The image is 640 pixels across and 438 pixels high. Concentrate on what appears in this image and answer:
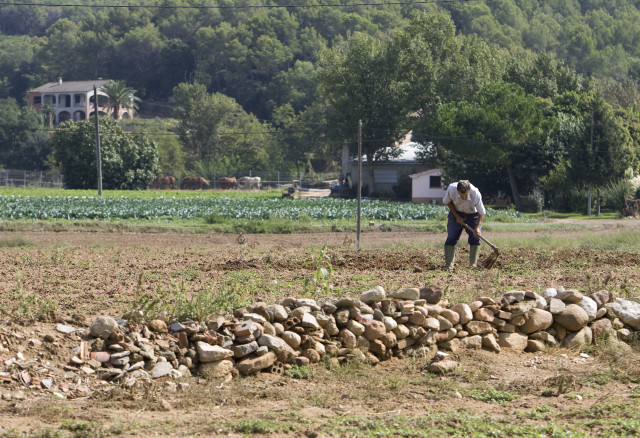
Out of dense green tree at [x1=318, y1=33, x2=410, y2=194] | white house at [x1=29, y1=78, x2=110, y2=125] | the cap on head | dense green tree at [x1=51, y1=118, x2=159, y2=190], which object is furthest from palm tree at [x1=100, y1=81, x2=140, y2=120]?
the cap on head

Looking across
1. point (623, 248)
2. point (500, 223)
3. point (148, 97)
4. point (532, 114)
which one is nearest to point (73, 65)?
point (148, 97)

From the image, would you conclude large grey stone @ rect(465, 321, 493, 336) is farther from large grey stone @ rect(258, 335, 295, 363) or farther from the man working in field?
the man working in field

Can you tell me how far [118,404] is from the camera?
24.8 feet

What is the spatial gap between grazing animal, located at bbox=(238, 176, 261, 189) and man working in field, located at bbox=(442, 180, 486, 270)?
64.7m

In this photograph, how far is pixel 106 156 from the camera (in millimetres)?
69125

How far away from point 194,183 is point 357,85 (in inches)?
933

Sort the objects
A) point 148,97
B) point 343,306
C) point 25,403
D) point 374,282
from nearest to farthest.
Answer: point 25,403 → point 343,306 → point 374,282 → point 148,97

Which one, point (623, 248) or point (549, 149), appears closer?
point (623, 248)

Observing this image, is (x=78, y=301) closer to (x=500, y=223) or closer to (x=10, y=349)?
(x=10, y=349)

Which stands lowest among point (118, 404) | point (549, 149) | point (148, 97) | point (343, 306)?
point (118, 404)

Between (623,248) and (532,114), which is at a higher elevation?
(532,114)

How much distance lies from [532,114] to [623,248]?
31038 millimetres

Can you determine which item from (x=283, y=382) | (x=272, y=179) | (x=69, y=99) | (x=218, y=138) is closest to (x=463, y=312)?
(x=283, y=382)

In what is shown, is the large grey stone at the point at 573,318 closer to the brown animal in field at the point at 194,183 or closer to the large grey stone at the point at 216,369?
the large grey stone at the point at 216,369
